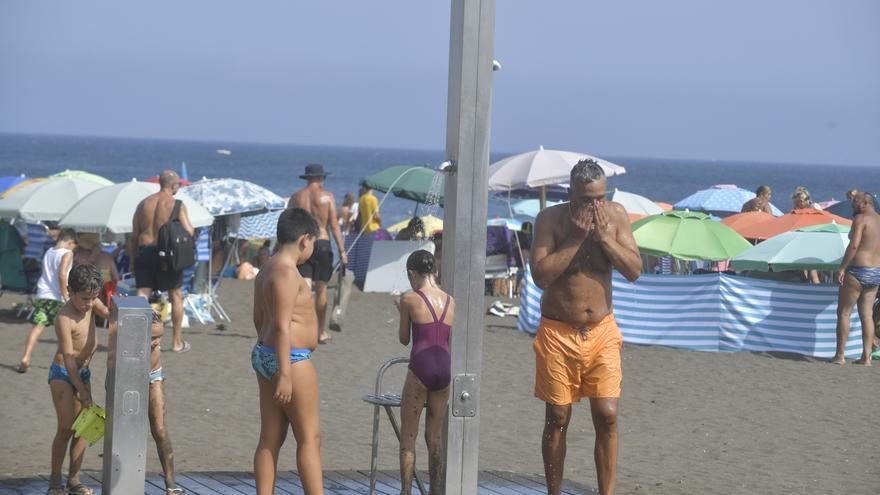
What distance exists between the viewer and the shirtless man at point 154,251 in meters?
10.9

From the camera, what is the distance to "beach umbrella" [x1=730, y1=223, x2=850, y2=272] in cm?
1208

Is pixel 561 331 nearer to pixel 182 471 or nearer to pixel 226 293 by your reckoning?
pixel 182 471

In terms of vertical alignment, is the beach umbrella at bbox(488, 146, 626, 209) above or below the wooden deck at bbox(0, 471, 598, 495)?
above

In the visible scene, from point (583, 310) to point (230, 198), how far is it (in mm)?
9230

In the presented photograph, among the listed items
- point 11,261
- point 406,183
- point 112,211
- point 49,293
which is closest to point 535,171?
point 406,183

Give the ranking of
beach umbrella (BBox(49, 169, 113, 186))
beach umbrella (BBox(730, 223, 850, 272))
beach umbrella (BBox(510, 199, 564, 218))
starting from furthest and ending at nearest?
1. beach umbrella (BBox(510, 199, 564, 218))
2. beach umbrella (BBox(49, 169, 113, 186))
3. beach umbrella (BBox(730, 223, 850, 272))

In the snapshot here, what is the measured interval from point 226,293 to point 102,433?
987 centimetres

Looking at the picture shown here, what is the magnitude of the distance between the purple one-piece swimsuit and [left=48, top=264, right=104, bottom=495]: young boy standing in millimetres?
1585

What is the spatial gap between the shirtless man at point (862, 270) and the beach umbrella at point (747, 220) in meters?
3.31

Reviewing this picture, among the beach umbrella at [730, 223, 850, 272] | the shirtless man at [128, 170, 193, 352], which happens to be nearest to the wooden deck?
the shirtless man at [128, 170, 193, 352]

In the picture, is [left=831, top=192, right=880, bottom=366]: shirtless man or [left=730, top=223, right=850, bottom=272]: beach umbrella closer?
[left=831, top=192, right=880, bottom=366]: shirtless man

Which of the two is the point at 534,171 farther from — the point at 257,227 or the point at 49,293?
the point at 49,293

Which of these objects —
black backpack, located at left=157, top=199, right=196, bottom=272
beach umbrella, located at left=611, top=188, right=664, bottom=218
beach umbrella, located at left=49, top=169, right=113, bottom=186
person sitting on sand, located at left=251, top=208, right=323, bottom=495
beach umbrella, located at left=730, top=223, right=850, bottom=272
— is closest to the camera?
person sitting on sand, located at left=251, top=208, right=323, bottom=495

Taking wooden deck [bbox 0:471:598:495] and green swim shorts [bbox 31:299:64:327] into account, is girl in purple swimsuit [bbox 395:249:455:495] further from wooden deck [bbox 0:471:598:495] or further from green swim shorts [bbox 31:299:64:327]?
green swim shorts [bbox 31:299:64:327]
